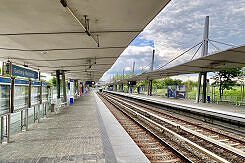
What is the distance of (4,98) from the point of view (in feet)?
17.3

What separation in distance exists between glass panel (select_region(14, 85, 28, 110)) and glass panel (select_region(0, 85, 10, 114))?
0.42 m

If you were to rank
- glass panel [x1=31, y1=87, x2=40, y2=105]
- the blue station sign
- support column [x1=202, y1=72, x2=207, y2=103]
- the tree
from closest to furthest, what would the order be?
the blue station sign
glass panel [x1=31, y1=87, x2=40, y2=105]
support column [x1=202, y1=72, x2=207, y2=103]
the tree

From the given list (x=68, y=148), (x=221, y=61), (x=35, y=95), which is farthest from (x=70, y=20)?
(x=221, y=61)

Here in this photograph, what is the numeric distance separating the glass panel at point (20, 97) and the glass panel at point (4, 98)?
0.42 metres

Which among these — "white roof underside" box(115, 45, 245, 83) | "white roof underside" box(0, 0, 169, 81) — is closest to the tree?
"white roof underside" box(115, 45, 245, 83)

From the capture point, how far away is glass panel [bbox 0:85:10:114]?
5.09m

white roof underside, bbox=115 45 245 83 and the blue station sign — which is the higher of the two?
white roof underside, bbox=115 45 245 83

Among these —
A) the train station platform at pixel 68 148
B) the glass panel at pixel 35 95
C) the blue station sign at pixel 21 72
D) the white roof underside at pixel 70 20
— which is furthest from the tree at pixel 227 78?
the blue station sign at pixel 21 72

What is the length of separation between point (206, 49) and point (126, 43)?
12557mm

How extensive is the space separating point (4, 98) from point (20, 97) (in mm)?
1090

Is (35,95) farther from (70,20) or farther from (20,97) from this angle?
(70,20)

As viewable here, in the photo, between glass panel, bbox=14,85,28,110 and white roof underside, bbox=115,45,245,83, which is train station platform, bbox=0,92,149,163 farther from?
white roof underside, bbox=115,45,245,83

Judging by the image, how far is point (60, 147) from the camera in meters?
4.92

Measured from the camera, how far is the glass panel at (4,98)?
16.7 ft
